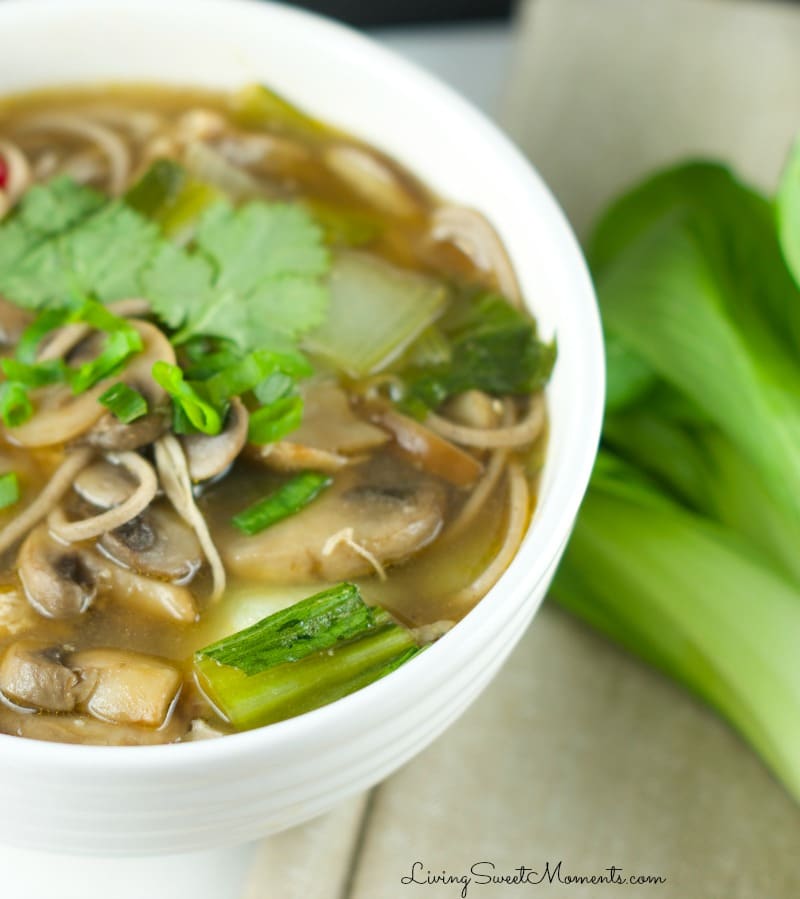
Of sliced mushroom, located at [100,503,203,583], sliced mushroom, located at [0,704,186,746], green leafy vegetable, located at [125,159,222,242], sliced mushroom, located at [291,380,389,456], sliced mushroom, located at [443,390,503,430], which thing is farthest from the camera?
green leafy vegetable, located at [125,159,222,242]

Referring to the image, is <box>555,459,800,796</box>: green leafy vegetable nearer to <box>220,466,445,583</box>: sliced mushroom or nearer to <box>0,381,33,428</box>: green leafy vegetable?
<box>220,466,445,583</box>: sliced mushroom

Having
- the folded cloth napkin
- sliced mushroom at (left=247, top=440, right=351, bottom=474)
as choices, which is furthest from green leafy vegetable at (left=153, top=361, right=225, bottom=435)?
the folded cloth napkin

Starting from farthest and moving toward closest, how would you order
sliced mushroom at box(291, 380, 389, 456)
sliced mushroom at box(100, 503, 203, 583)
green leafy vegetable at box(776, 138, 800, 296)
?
green leafy vegetable at box(776, 138, 800, 296) < sliced mushroom at box(291, 380, 389, 456) < sliced mushroom at box(100, 503, 203, 583)

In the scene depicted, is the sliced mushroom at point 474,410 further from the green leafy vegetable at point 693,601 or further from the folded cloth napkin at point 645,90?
the folded cloth napkin at point 645,90

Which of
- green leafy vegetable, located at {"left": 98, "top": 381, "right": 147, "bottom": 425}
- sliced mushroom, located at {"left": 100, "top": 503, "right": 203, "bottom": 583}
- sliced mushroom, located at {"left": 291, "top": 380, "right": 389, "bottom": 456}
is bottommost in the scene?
sliced mushroom, located at {"left": 100, "top": 503, "right": 203, "bottom": 583}

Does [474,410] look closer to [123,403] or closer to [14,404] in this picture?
[123,403]

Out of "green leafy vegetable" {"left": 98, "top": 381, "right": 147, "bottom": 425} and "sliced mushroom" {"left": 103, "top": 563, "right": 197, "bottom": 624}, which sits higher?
"green leafy vegetable" {"left": 98, "top": 381, "right": 147, "bottom": 425}
